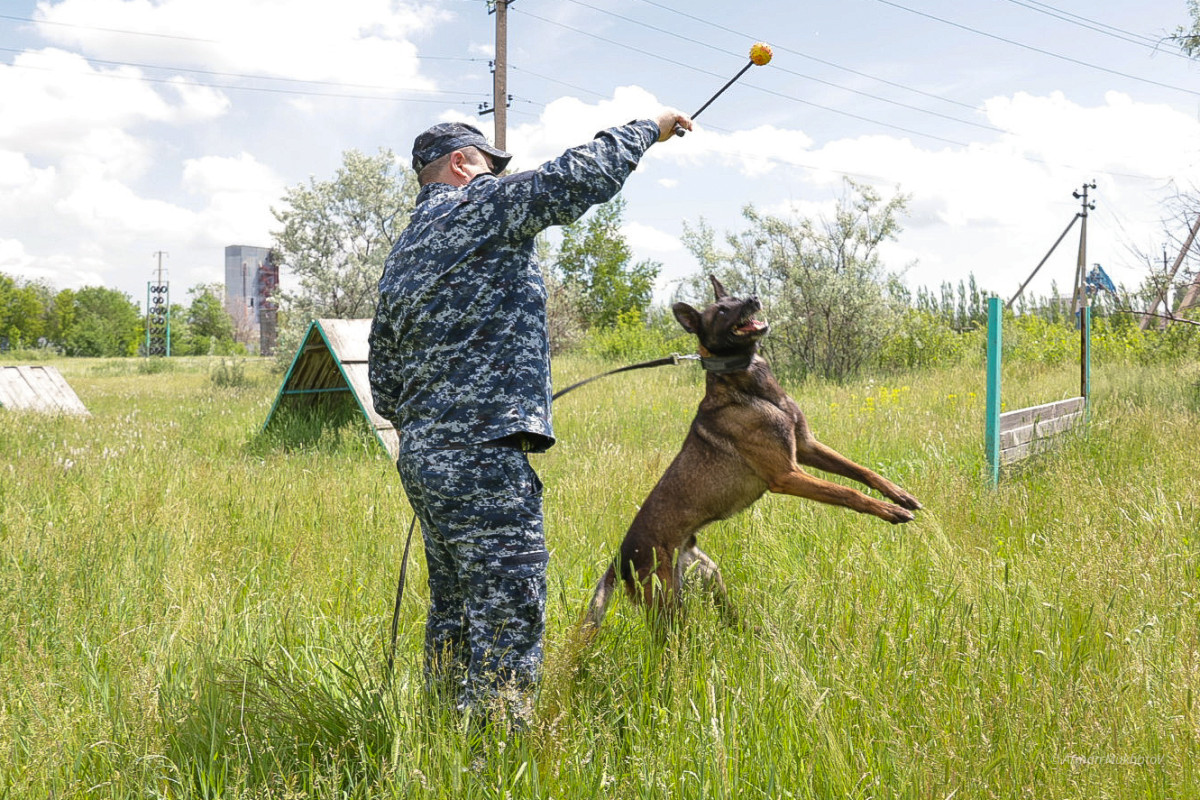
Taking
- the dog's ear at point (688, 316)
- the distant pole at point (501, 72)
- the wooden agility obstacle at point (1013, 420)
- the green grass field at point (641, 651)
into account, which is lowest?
the green grass field at point (641, 651)

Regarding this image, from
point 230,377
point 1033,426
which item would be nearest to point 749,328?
point 1033,426

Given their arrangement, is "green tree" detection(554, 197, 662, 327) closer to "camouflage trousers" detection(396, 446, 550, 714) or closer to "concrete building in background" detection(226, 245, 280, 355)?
"camouflage trousers" detection(396, 446, 550, 714)

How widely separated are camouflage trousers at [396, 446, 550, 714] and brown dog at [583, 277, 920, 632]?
456 millimetres

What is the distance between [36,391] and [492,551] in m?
14.1

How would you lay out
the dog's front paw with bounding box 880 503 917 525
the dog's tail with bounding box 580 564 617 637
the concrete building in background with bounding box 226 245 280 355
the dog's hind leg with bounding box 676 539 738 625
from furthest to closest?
the concrete building in background with bounding box 226 245 280 355 → the dog's hind leg with bounding box 676 539 738 625 → the dog's tail with bounding box 580 564 617 637 → the dog's front paw with bounding box 880 503 917 525

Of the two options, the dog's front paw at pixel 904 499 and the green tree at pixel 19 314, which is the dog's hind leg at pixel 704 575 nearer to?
the dog's front paw at pixel 904 499

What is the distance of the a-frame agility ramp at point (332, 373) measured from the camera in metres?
8.17

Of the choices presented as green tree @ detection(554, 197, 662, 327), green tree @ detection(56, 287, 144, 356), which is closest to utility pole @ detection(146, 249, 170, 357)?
green tree @ detection(56, 287, 144, 356)

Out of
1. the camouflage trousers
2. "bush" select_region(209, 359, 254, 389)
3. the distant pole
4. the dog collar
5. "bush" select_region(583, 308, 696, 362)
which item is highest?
the distant pole

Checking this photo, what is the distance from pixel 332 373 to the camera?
940 centimetres

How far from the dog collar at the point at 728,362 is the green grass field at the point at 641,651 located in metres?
1.01

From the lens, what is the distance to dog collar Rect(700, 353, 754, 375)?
3.22 m

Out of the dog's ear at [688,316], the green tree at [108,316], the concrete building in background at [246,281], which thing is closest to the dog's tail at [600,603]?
the dog's ear at [688,316]

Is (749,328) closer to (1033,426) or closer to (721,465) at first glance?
(721,465)
